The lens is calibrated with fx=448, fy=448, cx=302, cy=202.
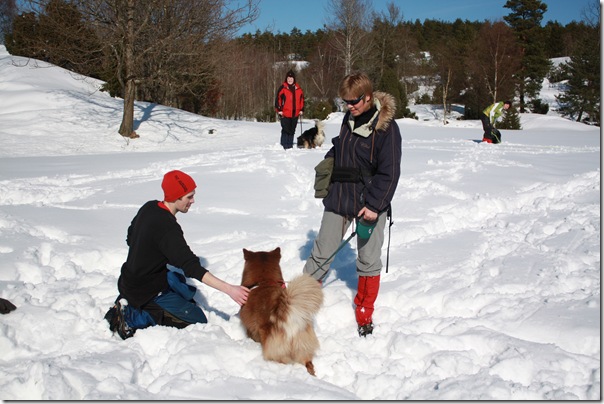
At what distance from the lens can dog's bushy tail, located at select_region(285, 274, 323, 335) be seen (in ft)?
9.32

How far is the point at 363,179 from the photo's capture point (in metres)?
3.31

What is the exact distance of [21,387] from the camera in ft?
8.11

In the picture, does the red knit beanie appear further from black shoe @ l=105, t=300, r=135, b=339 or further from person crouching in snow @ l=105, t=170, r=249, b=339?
black shoe @ l=105, t=300, r=135, b=339

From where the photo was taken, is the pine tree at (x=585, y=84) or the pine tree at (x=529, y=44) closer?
the pine tree at (x=585, y=84)

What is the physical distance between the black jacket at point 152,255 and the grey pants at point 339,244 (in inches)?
37.7

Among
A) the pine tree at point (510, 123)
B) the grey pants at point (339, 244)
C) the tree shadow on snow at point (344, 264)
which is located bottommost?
the tree shadow on snow at point (344, 264)

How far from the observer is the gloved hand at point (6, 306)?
131 inches

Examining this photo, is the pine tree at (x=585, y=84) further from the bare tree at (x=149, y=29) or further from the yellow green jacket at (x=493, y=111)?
the bare tree at (x=149, y=29)

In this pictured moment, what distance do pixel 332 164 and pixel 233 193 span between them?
393cm

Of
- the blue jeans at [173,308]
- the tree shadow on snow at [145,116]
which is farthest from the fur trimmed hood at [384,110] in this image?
the tree shadow on snow at [145,116]

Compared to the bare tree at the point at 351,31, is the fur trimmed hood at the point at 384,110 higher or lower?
lower

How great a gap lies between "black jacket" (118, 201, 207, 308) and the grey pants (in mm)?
959

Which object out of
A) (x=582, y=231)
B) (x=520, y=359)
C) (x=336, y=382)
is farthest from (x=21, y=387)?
(x=582, y=231)

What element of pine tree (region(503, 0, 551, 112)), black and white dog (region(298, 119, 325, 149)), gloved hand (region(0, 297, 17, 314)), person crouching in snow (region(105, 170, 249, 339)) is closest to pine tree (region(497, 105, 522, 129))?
pine tree (region(503, 0, 551, 112))
